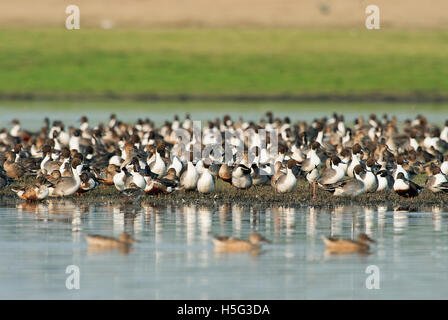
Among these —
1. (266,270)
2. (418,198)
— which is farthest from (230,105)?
(266,270)

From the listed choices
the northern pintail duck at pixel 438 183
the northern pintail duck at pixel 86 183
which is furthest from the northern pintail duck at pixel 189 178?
the northern pintail duck at pixel 438 183

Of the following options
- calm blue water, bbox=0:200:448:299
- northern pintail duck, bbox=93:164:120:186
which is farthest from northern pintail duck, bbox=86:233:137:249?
northern pintail duck, bbox=93:164:120:186

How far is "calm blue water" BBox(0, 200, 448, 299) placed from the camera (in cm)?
1781

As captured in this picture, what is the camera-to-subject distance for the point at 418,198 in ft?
96.0

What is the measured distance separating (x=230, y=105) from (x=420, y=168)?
5252 cm

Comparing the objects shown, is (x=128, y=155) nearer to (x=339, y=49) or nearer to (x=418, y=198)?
(x=418, y=198)

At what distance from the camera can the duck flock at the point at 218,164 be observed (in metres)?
29.6

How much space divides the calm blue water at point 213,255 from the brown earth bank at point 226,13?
113 m

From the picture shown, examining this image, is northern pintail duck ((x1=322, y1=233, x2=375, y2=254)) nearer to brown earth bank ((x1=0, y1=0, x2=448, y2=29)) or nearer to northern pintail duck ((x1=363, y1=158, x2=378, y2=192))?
northern pintail duck ((x1=363, y1=158, x2=378, y2=192))

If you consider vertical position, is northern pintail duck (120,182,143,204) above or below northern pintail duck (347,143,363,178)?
below

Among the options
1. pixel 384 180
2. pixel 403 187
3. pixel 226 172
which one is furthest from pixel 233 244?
pixel 226 172

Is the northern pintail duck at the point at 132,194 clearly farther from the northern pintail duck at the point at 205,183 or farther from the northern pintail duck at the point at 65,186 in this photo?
the northern pintail duck at the point at 205,183

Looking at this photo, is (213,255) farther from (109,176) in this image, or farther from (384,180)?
(109,176)

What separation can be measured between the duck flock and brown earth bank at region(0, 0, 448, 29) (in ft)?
310
